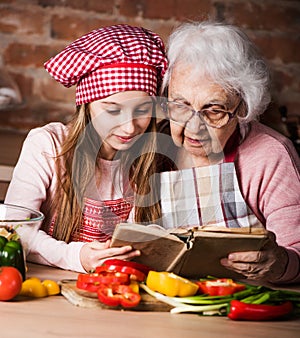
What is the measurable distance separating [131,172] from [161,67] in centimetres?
30

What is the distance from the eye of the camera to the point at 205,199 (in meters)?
2.32

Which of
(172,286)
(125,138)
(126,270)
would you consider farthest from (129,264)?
(125,138)

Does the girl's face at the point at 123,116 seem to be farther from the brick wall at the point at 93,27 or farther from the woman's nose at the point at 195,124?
the brick wall at the point at 93,27

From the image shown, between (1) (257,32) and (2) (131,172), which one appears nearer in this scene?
(2) (131,172)

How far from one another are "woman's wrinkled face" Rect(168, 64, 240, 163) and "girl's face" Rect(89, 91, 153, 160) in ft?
0.27

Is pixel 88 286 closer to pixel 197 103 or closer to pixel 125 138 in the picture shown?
pixel 125 138

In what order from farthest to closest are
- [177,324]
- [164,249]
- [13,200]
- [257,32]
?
[257,32]
[13,200]
[164,249]
[177,324]

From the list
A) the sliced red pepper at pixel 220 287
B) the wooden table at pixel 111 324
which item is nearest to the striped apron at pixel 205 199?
the sliced red pepper at pixel 220 287

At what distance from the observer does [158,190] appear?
2291mm

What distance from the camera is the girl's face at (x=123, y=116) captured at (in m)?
2.17

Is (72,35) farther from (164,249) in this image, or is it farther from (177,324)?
(177,324)

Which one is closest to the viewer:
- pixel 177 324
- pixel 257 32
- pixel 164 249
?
pixel 177 324

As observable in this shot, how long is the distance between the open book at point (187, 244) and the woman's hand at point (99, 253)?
0.02m

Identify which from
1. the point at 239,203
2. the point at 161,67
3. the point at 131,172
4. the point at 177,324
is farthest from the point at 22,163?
the point at 177,324
